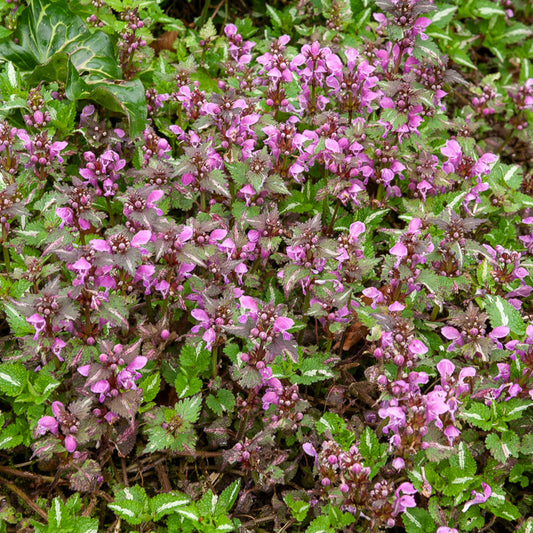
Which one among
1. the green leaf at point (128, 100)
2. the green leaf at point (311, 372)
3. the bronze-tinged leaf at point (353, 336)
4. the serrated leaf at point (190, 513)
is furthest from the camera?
the green leaf at point (128, 100)

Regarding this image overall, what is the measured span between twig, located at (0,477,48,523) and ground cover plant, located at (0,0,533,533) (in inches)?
1.0

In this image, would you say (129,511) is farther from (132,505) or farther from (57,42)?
(57,42)

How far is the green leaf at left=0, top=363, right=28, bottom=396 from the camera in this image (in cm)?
324

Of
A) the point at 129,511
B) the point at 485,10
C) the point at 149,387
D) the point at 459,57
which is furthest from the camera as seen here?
the point at 485,10

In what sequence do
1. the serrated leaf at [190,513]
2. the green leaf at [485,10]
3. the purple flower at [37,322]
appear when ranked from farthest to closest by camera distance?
the green leaf at [485,10], the serrated leaf at [190,513], the purple flower at [37,322]

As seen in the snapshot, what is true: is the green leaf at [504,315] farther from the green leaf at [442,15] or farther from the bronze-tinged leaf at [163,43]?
the bronze-tinged leaf at [163,43]

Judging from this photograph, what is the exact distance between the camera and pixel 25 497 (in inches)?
130

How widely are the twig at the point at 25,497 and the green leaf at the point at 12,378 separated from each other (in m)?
0.53

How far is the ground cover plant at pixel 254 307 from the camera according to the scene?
305 centimetres

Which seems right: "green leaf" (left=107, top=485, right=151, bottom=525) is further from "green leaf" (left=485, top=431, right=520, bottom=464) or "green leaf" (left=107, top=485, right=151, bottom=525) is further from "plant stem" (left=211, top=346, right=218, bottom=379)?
"green leaf" (left=485, top=431, right=520, bottom=464)

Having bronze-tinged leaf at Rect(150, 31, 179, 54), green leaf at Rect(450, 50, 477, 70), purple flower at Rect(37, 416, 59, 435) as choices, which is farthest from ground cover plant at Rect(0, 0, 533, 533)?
green leaf at Rect(450, 50, 477, 70)

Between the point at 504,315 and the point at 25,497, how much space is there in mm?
2855

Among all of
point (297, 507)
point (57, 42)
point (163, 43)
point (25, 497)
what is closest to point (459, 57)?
point (163, 43)

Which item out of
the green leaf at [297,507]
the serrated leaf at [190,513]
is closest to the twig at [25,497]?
the serrated leaf at [190,513]
